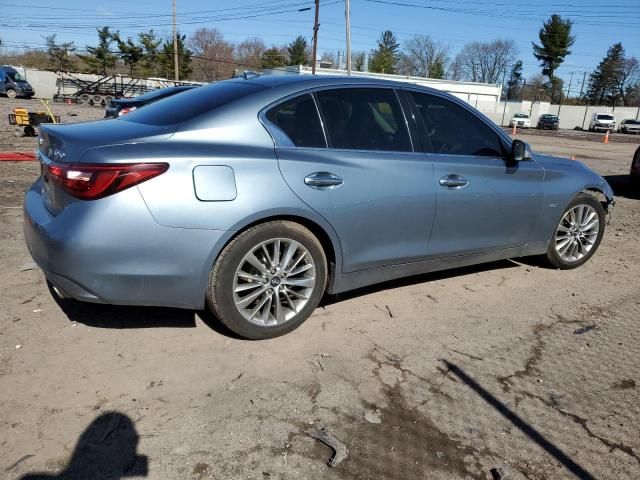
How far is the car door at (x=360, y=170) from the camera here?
10.5 feet

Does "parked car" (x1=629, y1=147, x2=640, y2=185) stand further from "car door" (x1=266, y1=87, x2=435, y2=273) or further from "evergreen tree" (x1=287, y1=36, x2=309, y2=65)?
"evergreen tree" (x1=287, y1=36, x2=309, y2=65)

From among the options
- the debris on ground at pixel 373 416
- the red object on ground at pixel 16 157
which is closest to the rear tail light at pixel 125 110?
the red object on ground at pixel 16 157

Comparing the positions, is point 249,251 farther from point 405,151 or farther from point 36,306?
point 36,306

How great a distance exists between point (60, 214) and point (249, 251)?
3.41ft

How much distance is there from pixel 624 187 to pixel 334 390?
10024mm

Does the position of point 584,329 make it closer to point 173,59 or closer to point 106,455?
point 106,455

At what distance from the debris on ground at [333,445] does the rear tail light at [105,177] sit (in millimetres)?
1539

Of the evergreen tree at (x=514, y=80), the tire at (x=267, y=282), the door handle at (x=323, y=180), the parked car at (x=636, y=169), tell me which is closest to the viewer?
the tire at (x=267, y=282)

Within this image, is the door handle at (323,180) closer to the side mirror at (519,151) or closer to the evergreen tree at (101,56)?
the side mirror at (519,151)

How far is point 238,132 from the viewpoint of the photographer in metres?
3.03

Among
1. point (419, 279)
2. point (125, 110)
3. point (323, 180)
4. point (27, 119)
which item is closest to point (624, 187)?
point (419, 279)

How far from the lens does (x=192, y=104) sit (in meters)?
3.34

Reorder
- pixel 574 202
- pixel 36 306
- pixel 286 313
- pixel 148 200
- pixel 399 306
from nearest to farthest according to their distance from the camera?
pixel 148 200 < pixel 286 313 < pixel 36 306 < pixel 399 306 < pixel 574 202

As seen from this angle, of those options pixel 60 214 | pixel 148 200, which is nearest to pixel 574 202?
pixel 148 200
